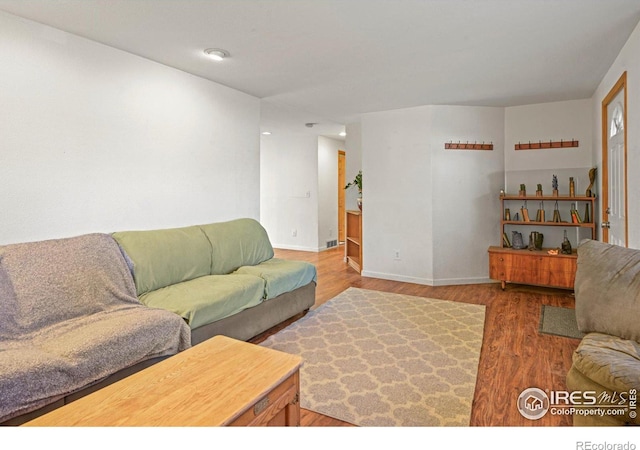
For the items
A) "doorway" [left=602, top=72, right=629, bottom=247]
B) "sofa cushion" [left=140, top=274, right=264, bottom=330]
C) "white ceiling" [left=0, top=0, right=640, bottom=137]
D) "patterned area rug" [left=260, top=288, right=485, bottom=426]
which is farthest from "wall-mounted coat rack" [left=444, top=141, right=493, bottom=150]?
"sofa cushion" [left=140, top=274, right=264, bottom=330]

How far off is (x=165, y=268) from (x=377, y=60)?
97.5 inches

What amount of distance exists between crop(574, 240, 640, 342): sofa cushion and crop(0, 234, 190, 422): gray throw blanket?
7.56 feet

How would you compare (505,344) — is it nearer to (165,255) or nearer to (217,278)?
(217,278)

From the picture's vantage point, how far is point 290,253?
23.4 feet

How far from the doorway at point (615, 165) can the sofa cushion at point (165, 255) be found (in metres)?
3.52

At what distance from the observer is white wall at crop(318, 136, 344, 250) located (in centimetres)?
731

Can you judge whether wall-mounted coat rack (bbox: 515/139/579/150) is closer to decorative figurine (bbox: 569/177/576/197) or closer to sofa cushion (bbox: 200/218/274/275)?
decorative figurine (bbox: 569/177/576/197)

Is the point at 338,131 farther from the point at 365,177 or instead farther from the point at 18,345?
the point at 18,345

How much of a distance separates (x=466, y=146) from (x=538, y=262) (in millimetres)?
1678

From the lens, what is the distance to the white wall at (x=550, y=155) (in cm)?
447

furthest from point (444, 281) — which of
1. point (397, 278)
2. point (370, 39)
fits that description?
point (370, 39)

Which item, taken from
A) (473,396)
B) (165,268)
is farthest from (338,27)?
(473,396)

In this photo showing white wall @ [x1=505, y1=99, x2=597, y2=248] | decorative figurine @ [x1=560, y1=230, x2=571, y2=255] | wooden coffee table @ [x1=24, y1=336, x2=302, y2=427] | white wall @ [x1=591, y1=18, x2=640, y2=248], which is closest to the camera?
wooden coffee table @ [x1=24, y1=336, x2=302, y2=427]

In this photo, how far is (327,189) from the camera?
757 centimetres
